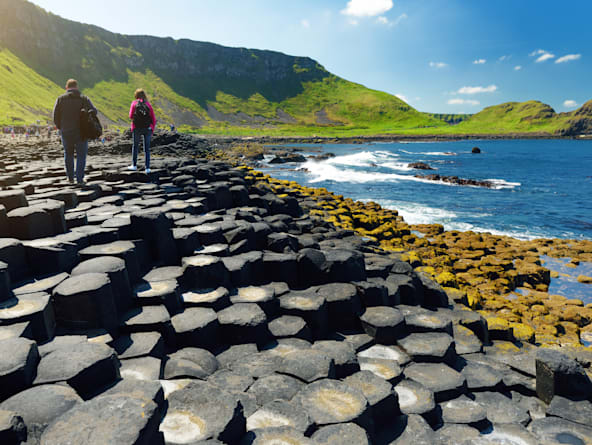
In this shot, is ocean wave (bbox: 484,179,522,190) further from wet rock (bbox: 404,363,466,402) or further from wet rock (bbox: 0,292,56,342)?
wet rock (bbox: 0,292,56,342)

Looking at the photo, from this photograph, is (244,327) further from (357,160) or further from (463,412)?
(357,160)

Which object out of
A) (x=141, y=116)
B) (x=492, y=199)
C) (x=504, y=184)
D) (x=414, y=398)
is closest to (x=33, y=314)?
(x=414, y=398)

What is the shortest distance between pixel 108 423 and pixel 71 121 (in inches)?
291

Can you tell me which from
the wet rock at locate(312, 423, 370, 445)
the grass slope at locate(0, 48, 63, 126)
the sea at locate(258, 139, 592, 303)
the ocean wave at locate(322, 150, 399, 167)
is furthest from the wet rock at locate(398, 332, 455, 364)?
the grass slope at locate(0, 48, 63, 126)

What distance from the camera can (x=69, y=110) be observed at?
24.5ft

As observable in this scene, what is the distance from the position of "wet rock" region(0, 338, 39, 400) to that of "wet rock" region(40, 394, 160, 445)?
2.05 ft

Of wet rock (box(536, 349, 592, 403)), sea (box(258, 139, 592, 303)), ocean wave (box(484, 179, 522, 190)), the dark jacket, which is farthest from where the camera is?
ocean wave (box(484, 179, 522, 190))

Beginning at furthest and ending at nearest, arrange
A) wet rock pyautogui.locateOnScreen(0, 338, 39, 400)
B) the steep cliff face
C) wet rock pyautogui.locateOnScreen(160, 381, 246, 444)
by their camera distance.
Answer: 1. the steep cliff face
2. wet rock pyautogui.locateOnScreen(0, 338, 39, 400)
3. wet rock pyautogui.locateOnScreen(160, 381, 246, 444)

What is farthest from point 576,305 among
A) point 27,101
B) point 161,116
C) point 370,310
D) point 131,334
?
point 161,116

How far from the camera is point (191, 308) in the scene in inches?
158

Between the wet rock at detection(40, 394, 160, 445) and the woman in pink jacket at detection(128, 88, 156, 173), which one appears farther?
the woman in pink jacket at detection(128, 88, 156, 173)

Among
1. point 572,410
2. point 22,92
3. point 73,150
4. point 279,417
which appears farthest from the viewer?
point 22,92

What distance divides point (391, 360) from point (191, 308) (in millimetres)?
2201

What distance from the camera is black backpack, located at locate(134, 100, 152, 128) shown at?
888 centimetres
